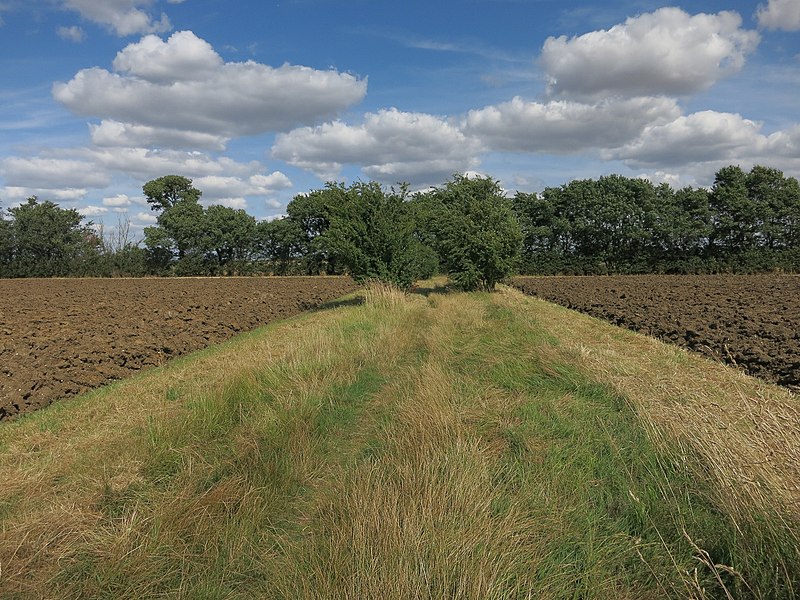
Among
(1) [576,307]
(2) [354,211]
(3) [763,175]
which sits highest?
(3) [763,175]

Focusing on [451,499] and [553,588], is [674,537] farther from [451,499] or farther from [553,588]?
[451,499]

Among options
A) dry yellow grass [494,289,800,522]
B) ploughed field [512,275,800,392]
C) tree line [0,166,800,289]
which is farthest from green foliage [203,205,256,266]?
dry yellow grass [494,289,800,522]

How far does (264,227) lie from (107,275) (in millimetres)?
20083

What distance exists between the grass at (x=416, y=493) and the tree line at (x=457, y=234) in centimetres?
1308

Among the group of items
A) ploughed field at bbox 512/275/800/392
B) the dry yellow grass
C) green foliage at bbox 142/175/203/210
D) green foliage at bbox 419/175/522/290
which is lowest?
ploughed field at bbox 512/275/800/392

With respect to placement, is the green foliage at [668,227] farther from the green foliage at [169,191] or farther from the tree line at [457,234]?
the green foliage at [169,191]

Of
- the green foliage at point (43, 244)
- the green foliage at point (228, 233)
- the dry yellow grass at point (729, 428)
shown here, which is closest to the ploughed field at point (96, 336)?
the dry yellow grass at point (729, 428)

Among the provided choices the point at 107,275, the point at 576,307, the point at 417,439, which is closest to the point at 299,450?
the point at 417,439

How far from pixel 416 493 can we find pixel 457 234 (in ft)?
65.2

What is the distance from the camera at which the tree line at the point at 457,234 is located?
19094 mm

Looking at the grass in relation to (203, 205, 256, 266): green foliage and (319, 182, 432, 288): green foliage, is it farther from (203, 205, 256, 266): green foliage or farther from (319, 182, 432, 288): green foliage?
(203, 205, 256, 266): green foliage

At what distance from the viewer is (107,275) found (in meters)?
59.0

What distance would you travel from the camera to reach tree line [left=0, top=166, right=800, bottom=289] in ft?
62.6

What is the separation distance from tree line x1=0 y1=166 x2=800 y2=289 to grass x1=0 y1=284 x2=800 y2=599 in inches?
515
